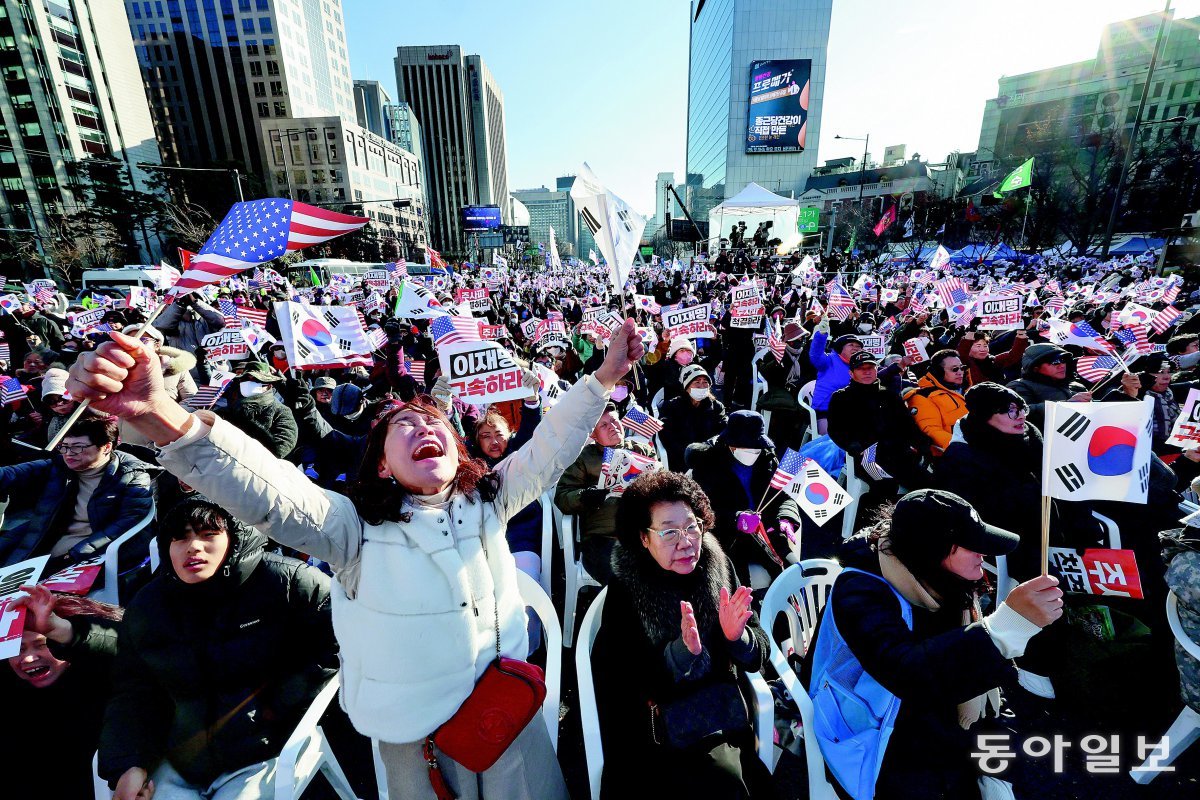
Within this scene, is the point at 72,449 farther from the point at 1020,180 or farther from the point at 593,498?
the point at 1020,180

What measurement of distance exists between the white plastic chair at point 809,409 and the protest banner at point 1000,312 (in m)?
3.51

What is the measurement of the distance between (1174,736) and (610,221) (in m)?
3.84

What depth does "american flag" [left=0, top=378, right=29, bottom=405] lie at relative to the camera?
17.9ft

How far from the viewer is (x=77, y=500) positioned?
3316 millimetres

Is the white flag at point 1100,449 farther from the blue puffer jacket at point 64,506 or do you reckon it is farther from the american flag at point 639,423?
Answer: the blue puffer jacket at point 64,506

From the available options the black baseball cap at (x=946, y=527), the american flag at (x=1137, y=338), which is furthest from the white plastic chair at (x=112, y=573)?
the american flag at (x=1137, y=338)

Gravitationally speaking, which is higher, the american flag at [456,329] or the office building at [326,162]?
the office building at [326,162]

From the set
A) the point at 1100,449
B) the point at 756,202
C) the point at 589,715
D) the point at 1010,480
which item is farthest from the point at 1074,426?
the point at 756,202

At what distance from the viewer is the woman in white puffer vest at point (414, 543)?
1.30 m

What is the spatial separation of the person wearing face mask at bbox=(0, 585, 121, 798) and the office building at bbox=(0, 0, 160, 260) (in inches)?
2140

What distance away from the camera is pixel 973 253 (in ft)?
114

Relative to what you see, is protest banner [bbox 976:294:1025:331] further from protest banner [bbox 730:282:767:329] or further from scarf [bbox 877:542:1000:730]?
scarf [bbox 877:542:1000:730]

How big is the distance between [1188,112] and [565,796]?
3438 inches

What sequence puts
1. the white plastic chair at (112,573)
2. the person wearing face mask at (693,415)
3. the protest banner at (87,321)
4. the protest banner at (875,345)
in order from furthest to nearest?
the protest banner at (87,321), the protest banner at (875,345), the person wearing face mask at (693,415), the white plastic chair at (112,573)
